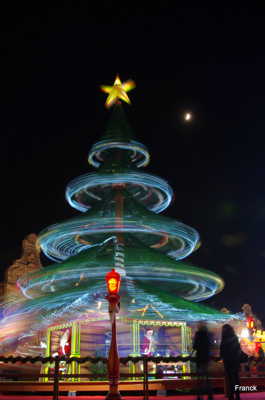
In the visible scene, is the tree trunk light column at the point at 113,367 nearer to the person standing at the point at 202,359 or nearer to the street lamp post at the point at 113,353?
the street lamp post at the point at 113,353

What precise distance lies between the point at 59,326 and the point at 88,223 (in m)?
6.25

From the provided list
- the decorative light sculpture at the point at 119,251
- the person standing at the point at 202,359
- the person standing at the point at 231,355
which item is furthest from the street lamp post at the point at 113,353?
the decorative light sculpture at the point at 119,251

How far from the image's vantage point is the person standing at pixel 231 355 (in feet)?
48.0

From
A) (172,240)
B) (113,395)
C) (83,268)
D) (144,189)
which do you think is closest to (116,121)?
(144,189)

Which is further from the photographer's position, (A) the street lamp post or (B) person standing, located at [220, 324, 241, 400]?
(B) person standing, located at [220, 324, 241, 400]

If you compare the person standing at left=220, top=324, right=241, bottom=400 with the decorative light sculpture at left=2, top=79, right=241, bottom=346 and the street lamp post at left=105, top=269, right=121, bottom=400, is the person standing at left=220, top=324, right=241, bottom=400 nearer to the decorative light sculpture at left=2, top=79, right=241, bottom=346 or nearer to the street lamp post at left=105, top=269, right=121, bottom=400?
the street lamp post at left=105, top=269, right=121, bottom=400

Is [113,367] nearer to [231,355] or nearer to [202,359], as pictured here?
[202,359]

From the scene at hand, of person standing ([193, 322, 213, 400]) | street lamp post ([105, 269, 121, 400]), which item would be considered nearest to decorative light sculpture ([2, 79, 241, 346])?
street lamp post ([105, 269, 121, 400])

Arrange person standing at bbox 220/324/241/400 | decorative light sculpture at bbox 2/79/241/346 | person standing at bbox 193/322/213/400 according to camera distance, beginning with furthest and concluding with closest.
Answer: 1. decorative light sculpture at bbox 2/79/241/346
2. person standing at bbox 220/324/241/400
3. person standing at bbox 193/322/213/400

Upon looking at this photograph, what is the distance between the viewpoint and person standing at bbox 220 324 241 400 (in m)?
14.6

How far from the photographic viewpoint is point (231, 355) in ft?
48.0

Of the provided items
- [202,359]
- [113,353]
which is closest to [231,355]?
[202,359]

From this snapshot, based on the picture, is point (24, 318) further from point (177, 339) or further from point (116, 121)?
point (116, 121)

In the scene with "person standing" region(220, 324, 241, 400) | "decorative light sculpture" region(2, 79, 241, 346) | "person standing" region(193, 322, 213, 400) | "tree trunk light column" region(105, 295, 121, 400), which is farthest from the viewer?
"decorative light sculpture" region(2, 79, 241, 346)
